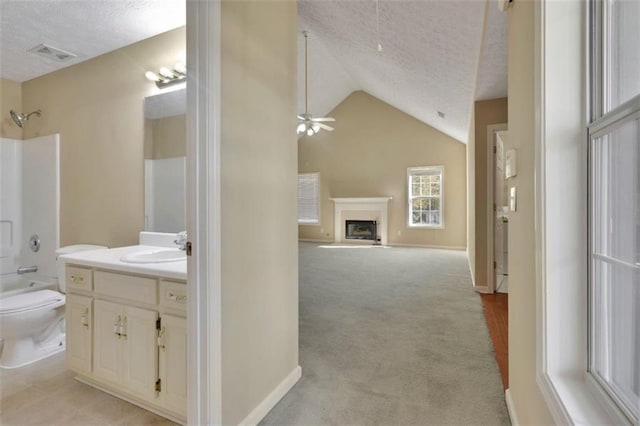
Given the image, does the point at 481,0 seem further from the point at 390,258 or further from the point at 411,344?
the point at 390,258

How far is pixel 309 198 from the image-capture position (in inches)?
360

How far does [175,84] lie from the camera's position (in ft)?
8.14

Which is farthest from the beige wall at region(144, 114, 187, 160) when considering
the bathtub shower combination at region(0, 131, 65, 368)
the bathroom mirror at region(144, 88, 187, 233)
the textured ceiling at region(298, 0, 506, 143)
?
the textured ceiling at region(298, 0, 506, 143)

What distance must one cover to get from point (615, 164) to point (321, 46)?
5445 millimetres

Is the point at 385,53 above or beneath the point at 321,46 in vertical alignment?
beneath

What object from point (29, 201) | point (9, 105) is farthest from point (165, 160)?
point (9, 105)

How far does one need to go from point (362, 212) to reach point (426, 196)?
172 centimetres

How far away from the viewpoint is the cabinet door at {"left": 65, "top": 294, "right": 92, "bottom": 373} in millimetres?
1804

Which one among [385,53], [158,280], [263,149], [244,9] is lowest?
[158,280]

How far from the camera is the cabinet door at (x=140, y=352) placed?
156 cm

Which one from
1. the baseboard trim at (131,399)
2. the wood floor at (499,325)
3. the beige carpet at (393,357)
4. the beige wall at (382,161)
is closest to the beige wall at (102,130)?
the baseboard trim at (131,399)

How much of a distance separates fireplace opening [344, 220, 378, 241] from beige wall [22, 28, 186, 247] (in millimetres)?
6341

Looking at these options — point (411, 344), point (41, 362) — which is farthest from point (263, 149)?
point (41, 362)

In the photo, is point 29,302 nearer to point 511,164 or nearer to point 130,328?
point 130,328
